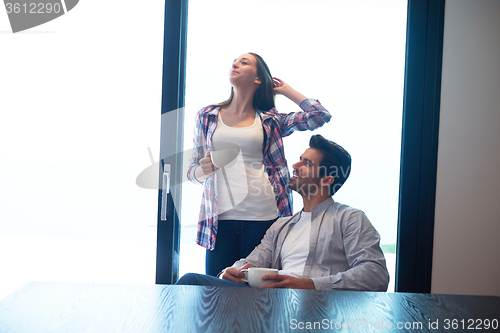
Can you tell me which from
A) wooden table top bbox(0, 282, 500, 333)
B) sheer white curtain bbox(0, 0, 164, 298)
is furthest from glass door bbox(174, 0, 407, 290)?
wooden table top bbox(0, 282, 500, 333)

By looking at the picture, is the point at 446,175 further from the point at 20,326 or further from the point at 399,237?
the point at 20,326

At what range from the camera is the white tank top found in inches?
79.6

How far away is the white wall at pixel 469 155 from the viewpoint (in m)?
2.23

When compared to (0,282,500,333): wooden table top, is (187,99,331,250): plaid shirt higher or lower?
higher

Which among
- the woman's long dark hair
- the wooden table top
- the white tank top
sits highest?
the woman's long dark hair

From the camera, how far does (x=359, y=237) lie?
155 cm

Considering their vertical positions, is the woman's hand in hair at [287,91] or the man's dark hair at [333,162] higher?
the woman's hand in hair at [287,91]

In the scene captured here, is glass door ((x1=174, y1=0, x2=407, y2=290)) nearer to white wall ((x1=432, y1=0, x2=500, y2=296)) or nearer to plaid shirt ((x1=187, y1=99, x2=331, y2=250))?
plaid shirt ((x1=187, y1=99, x2=331, y2=250))

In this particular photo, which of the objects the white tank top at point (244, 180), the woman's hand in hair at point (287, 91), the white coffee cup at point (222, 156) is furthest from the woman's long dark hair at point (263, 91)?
the white coffee cup at point (222, 156)

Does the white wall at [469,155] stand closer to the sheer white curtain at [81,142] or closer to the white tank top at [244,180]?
the white tank top at [244,180]

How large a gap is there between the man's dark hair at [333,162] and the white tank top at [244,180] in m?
0.34

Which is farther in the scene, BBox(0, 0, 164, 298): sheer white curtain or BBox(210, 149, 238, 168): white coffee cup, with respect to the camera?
BBox(0, 0, 164, 298): sheer white curtain

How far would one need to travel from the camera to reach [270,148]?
2.14 metres

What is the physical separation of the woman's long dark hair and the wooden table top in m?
1.35
